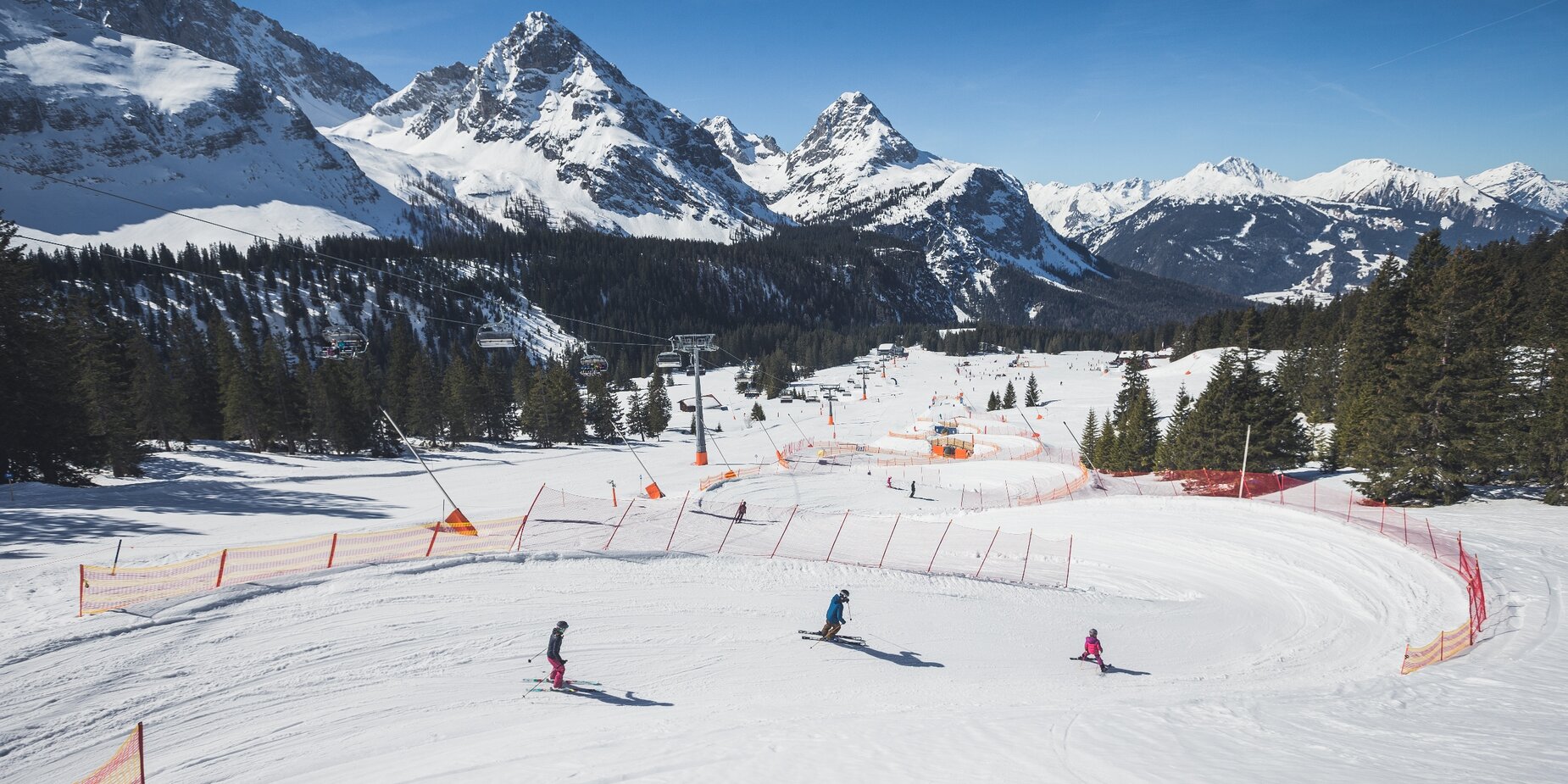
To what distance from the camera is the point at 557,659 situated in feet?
38.3

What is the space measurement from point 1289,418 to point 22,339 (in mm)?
56916

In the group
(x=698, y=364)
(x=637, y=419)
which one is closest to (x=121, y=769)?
(x=698, y=364)

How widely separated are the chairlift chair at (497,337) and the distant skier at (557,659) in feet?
130

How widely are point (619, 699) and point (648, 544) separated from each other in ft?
32.9

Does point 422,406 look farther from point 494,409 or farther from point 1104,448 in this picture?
point 1104,448

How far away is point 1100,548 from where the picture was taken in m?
25.8

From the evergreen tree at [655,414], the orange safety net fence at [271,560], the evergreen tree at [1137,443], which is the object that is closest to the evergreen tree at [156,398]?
the orange safety net fence at [271,560]

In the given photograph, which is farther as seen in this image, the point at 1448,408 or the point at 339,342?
the point at 339,342

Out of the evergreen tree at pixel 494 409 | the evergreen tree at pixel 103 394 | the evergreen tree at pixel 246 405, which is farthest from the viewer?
the evergreen tree at pixel 494 409

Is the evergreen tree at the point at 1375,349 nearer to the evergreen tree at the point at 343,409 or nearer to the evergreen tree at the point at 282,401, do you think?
the evergreen tree at the point at 343,409

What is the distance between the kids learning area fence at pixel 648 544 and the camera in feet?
48.9

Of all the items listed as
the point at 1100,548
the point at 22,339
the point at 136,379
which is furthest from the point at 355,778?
the point at 136,379

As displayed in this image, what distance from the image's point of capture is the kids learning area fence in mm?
14891

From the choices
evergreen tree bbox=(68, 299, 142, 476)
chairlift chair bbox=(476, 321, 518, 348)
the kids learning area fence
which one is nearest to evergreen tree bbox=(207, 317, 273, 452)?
evergreen tree bbox=(68, 299, 142, 476)
